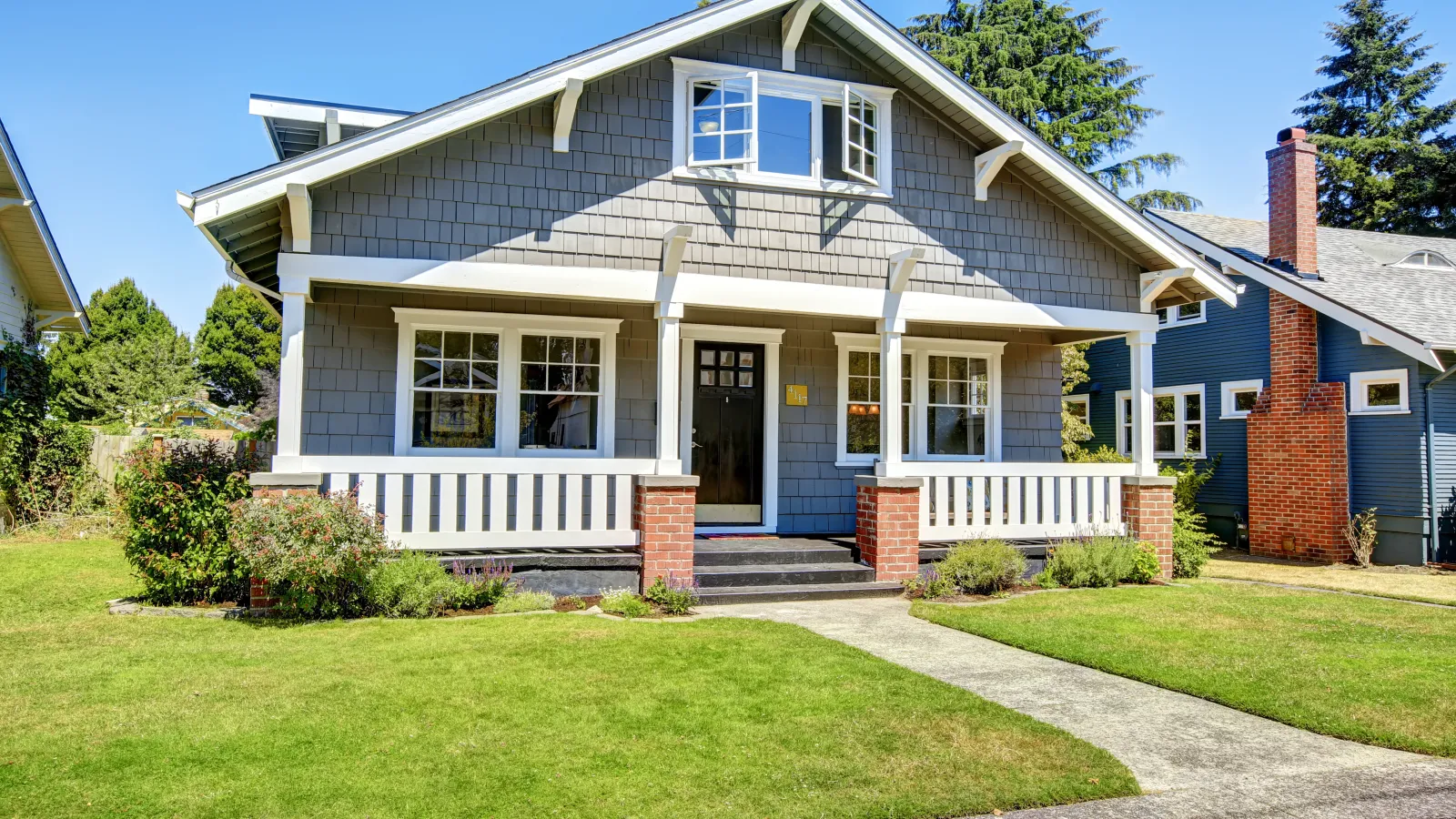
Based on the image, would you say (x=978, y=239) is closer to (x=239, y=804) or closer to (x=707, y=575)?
(x=707, y=575)

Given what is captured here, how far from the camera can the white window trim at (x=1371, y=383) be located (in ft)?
46.8

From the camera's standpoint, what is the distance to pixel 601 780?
4152 mm

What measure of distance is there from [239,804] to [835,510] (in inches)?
316

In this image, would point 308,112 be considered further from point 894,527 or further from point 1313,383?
point 1313,383

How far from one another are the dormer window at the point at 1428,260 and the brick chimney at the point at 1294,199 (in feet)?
10.7

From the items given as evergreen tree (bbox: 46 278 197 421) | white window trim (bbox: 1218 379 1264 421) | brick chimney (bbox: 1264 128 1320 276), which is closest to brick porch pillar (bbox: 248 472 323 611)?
white window trim (bbox: 1218 379 1264 421)

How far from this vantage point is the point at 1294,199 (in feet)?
52.3

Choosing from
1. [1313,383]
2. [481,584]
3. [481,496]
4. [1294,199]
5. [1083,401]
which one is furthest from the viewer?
[1083,401]

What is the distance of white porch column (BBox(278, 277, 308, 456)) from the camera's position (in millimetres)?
7996

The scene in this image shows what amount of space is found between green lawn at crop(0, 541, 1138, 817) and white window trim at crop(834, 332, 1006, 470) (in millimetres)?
4430

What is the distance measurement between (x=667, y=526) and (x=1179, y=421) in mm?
13824

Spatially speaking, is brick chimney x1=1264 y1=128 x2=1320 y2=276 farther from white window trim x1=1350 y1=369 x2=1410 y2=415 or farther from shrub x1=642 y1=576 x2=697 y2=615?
shrub x1=642 y1=576 x2=697 y2=615

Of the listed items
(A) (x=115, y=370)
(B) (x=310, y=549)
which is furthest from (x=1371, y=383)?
(A) (x=115, y=370)

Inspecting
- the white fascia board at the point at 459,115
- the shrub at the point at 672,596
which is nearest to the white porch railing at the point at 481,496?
the shrub at the point at 672,596
